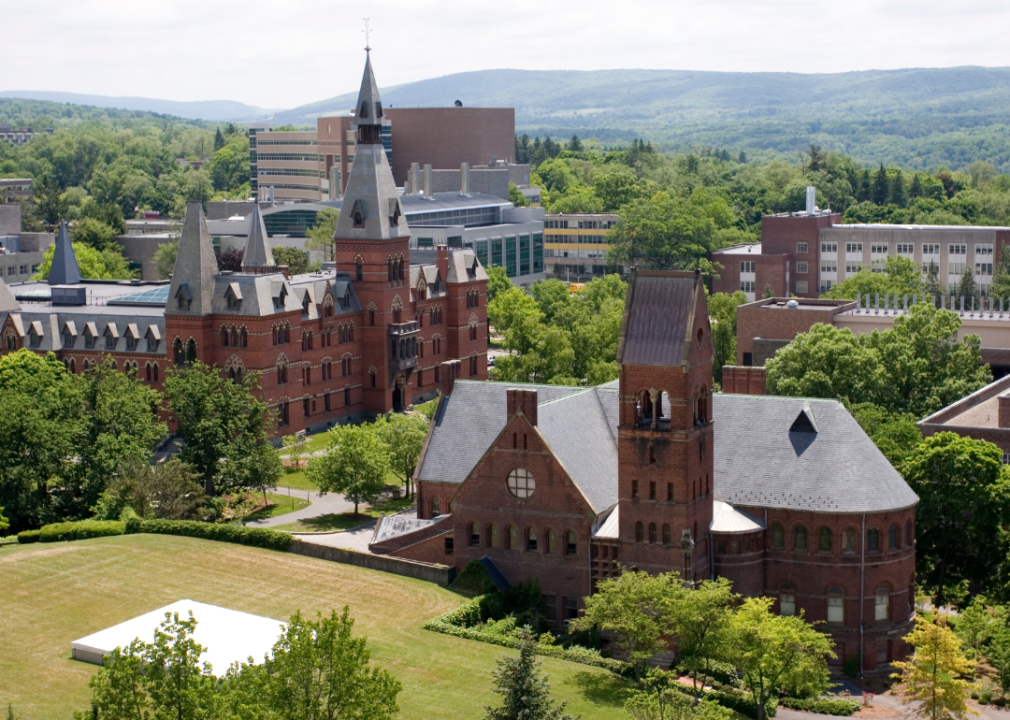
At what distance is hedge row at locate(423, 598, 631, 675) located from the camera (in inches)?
2603

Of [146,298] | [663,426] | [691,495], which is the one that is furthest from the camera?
[146,298]

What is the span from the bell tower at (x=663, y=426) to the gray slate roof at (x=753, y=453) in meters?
3.41

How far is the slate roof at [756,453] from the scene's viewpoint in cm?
7062

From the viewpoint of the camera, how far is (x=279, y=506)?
323 ft

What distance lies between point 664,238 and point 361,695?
152424 millimetres

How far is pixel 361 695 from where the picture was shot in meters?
46.9

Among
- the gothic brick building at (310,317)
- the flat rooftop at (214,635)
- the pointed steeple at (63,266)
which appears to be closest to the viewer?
the flat rooftop at (214,635)

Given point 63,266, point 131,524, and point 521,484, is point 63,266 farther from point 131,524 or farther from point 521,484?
point 521,484

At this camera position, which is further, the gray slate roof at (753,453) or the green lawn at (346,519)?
the green lawn at (346,519)

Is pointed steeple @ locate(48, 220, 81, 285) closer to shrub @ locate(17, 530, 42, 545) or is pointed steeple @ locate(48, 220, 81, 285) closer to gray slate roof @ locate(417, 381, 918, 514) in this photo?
shrub @ locate(17, 530, 42, 545)

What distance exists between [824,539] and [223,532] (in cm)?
3180

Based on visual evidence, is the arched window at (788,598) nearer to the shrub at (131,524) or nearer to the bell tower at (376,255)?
the shrub at (131,524)

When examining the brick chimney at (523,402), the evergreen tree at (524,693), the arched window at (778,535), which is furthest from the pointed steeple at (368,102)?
the evergreen tree at (524,693)

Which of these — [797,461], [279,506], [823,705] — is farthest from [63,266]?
[823,705]
